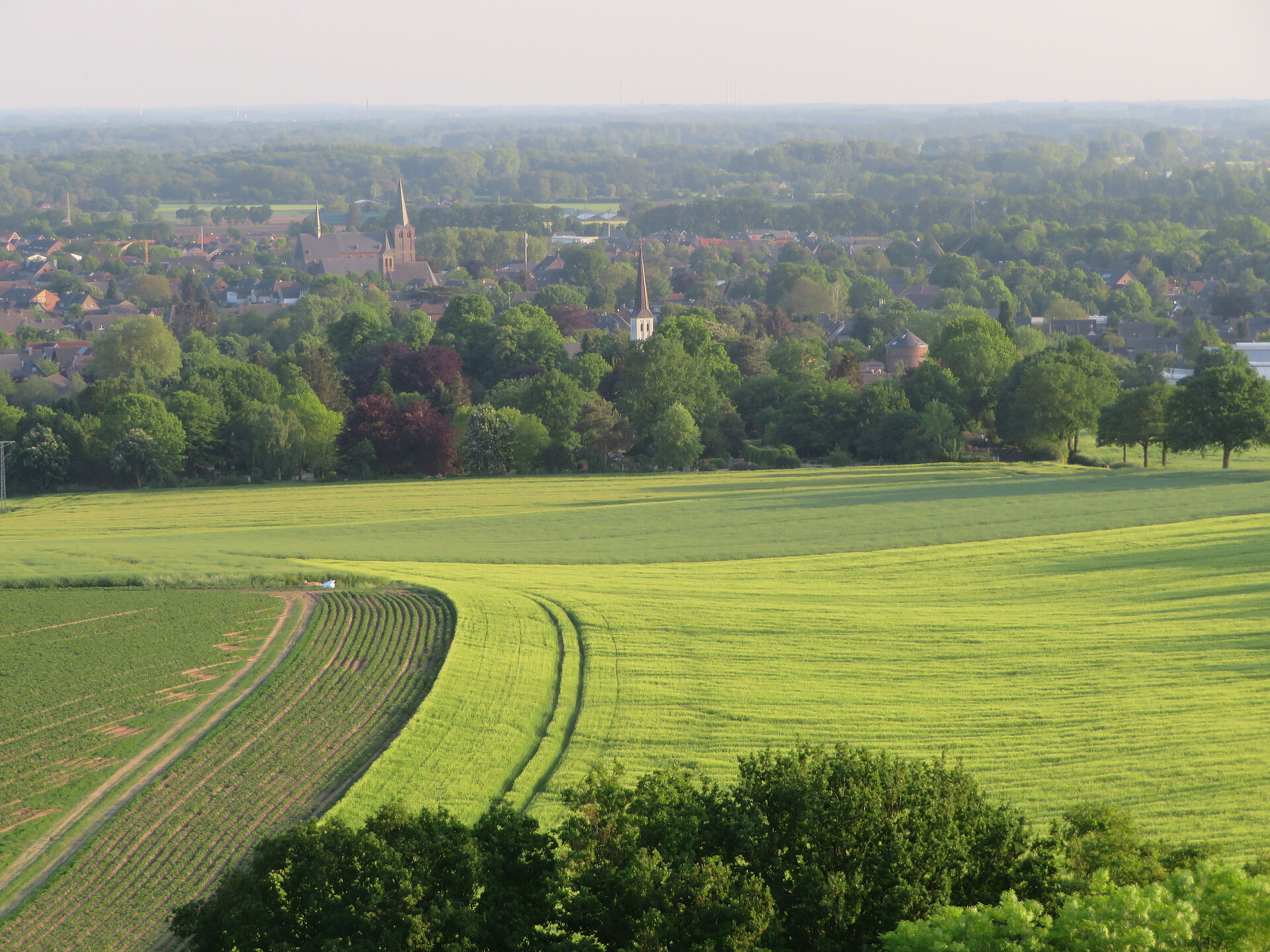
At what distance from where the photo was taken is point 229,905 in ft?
50.8

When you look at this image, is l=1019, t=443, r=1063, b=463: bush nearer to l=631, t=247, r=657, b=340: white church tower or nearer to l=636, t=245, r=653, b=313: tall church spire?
l=631, t=247, r=657, b=340: white church tower

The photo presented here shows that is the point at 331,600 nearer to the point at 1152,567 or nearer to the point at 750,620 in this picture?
the point at 750,620

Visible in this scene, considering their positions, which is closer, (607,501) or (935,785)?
(935,785)

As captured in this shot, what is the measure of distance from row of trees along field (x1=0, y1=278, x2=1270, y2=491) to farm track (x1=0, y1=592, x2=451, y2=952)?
30189 millimetres

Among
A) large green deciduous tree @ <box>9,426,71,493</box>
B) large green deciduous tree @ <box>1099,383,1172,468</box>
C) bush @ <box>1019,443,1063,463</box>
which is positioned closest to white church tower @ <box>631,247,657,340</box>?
bush @ <box>1019,443,1063,463</box>

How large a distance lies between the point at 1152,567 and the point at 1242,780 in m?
17.5

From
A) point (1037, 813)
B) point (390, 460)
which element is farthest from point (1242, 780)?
point (390, 460)

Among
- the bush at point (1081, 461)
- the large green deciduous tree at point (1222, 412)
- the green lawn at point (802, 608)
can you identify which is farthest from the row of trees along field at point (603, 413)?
the green lawn at point (802, 608)

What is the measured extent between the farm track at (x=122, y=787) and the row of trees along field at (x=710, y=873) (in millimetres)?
5112

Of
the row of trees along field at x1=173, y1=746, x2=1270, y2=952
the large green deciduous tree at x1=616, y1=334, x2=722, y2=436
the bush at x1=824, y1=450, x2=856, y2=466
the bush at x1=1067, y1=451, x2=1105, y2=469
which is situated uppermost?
the row of trees along field at x1=173, y1=746, x2=1270, y2=952

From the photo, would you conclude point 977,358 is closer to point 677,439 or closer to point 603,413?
point 677,439

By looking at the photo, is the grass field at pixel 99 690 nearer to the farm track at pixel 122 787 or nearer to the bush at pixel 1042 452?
the farm track at pixel 122 787

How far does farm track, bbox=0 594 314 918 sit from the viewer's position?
19.5 metres

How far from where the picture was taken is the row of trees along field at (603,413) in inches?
2340
